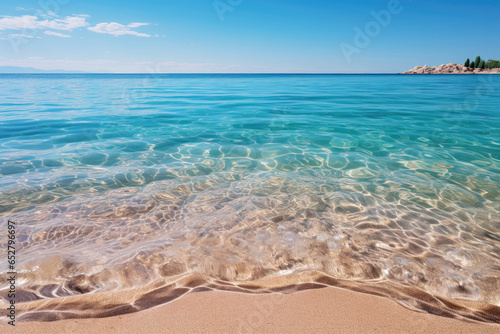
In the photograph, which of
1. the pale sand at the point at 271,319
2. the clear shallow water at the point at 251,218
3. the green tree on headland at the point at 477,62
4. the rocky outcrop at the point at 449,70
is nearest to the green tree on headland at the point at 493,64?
the rocky outcrop at the point at 449,70

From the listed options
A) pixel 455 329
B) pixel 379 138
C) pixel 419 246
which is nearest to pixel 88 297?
pixel 455 329

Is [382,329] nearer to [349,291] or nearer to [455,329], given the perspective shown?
[349,291]

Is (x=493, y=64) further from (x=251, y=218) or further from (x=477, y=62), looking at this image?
(x=251, y=218)

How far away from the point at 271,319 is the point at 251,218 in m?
1.89

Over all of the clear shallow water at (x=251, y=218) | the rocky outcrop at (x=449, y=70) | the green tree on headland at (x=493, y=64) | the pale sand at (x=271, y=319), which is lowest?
the clear shallow water at (x=251, y=218)

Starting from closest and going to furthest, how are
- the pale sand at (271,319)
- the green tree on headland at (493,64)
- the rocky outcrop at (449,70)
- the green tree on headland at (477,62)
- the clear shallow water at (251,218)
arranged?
1. the pale sand at (271,319)
2. the clear shallow water at (251,218)
3. the rocky outcrop at (449,70)
4. the green tree on headland at (477,62)
5. the green tree on headland at (493,64)

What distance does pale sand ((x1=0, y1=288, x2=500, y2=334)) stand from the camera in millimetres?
2074

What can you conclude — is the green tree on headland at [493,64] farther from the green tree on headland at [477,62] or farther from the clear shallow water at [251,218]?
the clear shallow water at [251,218]

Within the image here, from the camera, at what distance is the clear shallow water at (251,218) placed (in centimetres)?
260

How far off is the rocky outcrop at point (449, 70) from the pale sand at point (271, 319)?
15882cm

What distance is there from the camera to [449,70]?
438 feet

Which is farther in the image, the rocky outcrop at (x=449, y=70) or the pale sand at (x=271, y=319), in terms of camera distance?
the rocky outcrop at (x=449, y=70)

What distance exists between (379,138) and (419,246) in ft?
22.1

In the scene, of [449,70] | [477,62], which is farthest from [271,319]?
[449,70]
